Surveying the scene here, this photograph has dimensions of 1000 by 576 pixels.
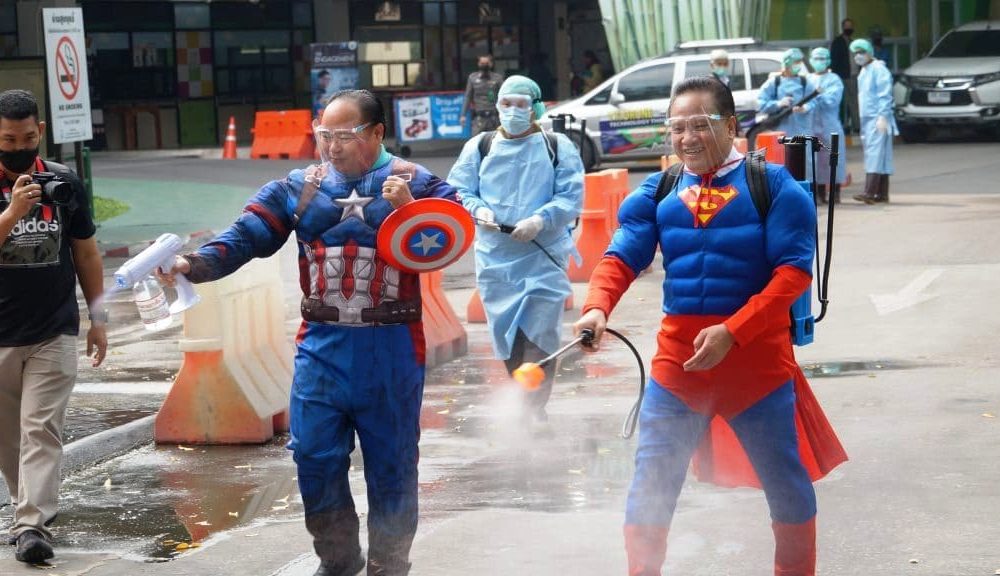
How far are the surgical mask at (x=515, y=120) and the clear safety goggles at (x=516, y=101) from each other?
0.06ft

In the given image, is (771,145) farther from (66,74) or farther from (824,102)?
(66,74)

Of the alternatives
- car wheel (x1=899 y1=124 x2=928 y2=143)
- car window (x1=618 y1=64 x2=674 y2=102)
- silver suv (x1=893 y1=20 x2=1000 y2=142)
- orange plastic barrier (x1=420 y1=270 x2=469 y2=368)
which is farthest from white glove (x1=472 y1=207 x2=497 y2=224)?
car wheel (x1=899 y1=124 x2=928 y2=143)

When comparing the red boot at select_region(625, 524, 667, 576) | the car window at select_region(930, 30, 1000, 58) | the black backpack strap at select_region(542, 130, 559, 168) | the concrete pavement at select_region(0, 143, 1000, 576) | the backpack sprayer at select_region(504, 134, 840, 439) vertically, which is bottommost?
the concrete pavement at select_region(0, 143, 1000, 576)

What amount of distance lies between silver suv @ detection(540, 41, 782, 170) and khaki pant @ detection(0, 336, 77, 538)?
16.7m

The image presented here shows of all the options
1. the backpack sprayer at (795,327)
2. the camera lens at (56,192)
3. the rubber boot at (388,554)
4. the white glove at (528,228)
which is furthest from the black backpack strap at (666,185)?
the white glove at (528,228)

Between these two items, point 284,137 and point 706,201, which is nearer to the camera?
point 706,201

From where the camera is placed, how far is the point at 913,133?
28.4 metres

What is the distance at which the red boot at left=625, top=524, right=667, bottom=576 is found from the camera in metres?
4.91

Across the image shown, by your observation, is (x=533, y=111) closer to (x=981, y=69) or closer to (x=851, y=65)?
(x=981, y=69)

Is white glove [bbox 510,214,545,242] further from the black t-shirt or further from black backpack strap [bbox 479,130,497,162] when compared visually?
the black t-shirt

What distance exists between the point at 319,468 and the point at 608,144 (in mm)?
18236

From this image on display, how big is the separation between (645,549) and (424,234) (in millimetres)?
1191

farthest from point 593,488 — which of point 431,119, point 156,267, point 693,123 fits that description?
point 431,119

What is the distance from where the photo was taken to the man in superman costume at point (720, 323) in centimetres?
493
